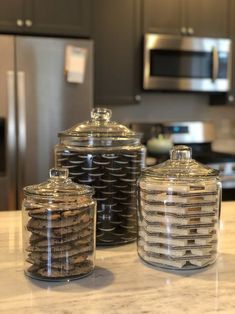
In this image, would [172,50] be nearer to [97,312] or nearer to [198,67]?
[198,67]

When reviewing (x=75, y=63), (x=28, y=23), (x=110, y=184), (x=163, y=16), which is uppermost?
(x=163, y=16)

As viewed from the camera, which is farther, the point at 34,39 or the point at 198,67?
the point at 198,67

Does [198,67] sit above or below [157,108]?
above

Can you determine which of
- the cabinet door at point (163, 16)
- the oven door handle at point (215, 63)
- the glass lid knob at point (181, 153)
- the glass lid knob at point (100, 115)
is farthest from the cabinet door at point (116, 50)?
the glass lid knob at point (181, 153)

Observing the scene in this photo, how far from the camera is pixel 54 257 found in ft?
2.75

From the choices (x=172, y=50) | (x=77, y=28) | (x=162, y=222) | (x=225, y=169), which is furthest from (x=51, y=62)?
(x=162, y=222)

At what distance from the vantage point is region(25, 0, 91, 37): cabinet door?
2.92m

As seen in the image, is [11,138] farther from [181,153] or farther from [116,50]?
[181,153]

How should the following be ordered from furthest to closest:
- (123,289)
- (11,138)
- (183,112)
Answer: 1. (183,112)
2. (11,138)
3. (123,289)

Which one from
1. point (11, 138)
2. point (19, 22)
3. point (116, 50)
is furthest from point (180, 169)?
point (116, 50)

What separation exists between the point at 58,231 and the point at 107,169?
271mm

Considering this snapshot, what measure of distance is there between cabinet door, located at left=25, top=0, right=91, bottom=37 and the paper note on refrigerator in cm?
24

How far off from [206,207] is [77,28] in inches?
91.9

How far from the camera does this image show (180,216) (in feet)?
2.96
